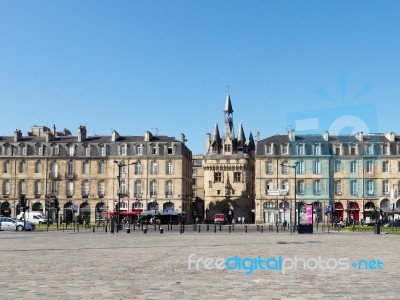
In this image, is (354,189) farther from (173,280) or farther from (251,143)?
(173,280)

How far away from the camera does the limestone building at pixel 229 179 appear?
307 ft

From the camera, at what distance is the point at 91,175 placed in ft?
276

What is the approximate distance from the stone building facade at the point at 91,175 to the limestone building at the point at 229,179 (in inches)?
437

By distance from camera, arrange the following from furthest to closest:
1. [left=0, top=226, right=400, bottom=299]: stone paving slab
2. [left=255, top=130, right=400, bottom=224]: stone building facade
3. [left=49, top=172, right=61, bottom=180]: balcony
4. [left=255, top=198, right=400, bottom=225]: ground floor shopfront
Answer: [left=49, top=172, right=61, bottom=180]: balcony < [left=255, top=130, right=400, bottom=224]: stone building facade < [left=255, top=198, right=400, bottom=225]: ground floor shopfront < [left=0, top=226, right=400, bottom=299]: stone paving slab

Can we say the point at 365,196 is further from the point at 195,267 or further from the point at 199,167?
the point at 195,267

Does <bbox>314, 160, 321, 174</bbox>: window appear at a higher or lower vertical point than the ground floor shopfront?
higher

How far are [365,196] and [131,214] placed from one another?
32112mm

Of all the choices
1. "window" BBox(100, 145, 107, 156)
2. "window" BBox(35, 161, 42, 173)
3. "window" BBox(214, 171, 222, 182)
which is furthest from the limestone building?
"window" BBox(35, 161, 42, 173)

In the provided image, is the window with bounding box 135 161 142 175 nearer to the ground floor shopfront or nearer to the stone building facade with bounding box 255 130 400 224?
the stone building facade with bounding box 255 130 400 224

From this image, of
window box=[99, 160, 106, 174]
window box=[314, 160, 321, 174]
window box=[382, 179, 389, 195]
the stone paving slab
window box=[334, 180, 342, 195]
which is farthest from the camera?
window box=[99, 160, 106, 174]

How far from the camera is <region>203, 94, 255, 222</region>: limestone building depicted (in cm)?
9356

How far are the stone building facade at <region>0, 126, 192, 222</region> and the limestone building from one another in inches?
437

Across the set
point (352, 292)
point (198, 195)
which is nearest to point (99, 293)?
point (352, 292)

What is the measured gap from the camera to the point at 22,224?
168 feet
